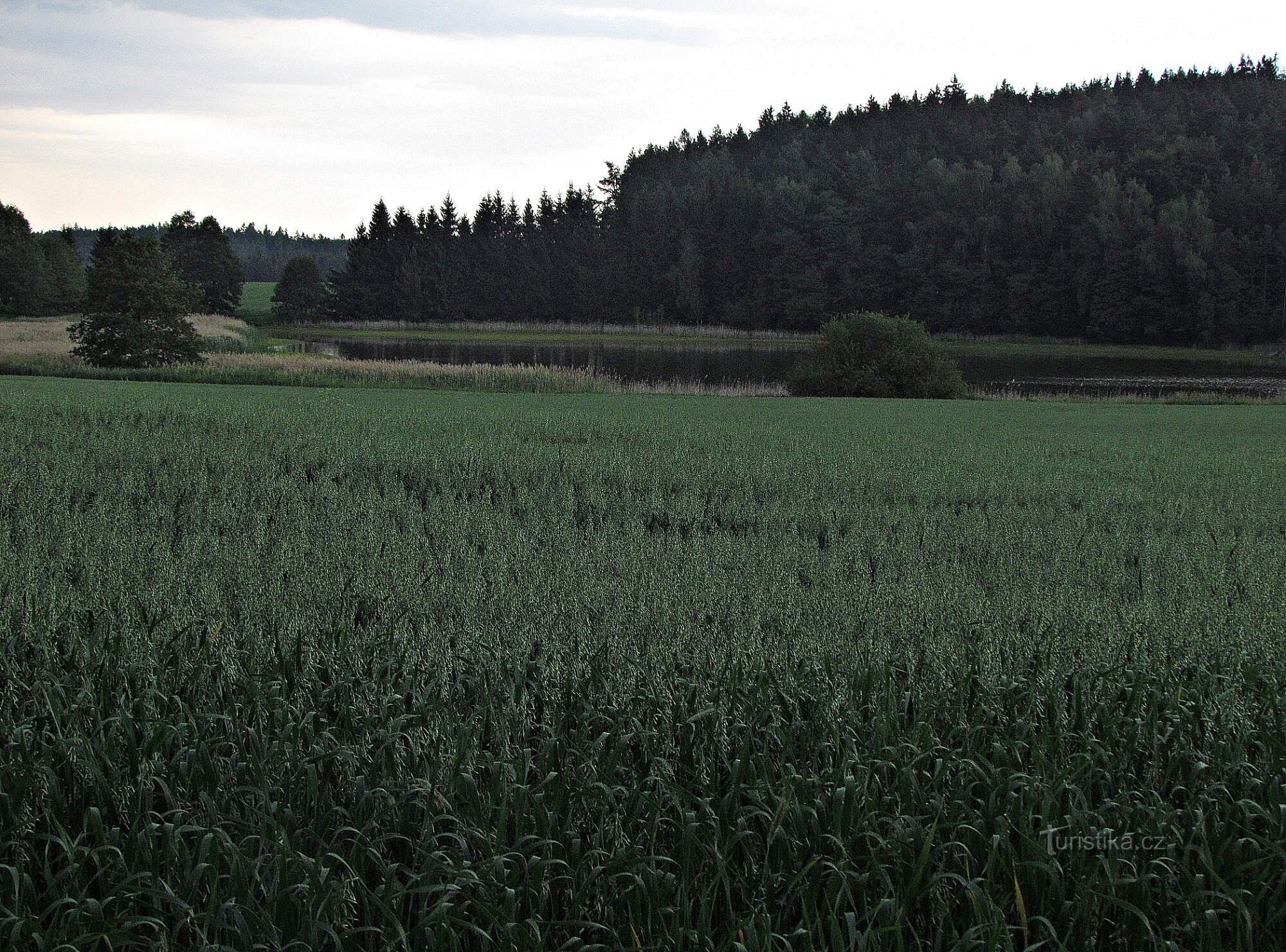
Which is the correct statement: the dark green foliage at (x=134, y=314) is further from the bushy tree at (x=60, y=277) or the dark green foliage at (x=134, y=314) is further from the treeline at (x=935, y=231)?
the treeline at (x=935, y=231)

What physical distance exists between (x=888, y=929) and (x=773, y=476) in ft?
32.1

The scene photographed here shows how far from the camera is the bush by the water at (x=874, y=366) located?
4672 cm

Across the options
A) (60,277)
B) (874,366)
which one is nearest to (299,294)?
(60,277)

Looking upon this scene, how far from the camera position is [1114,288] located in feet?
314

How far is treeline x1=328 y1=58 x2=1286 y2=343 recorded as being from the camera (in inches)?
3730

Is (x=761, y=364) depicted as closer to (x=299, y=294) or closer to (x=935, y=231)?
(x=935, y=231)

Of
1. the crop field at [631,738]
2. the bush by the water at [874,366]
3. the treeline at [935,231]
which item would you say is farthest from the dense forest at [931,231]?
the crop field at [631,738]

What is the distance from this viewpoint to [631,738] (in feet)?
15.2

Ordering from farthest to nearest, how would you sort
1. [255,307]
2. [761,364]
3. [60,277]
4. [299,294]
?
[255,307]
[299,294]
[60,277]
[761,364]

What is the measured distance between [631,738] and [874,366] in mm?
43618

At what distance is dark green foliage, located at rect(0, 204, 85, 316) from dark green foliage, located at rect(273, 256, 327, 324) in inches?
1111

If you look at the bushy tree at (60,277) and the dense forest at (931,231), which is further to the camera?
the bushy tree at (60,277)

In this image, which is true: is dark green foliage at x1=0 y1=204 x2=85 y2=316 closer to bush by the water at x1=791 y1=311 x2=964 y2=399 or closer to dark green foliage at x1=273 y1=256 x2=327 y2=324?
dark green foliage at x1=273 y1=256 x2=327 y2=324

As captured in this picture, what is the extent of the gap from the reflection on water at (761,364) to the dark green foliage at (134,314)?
769 inches
